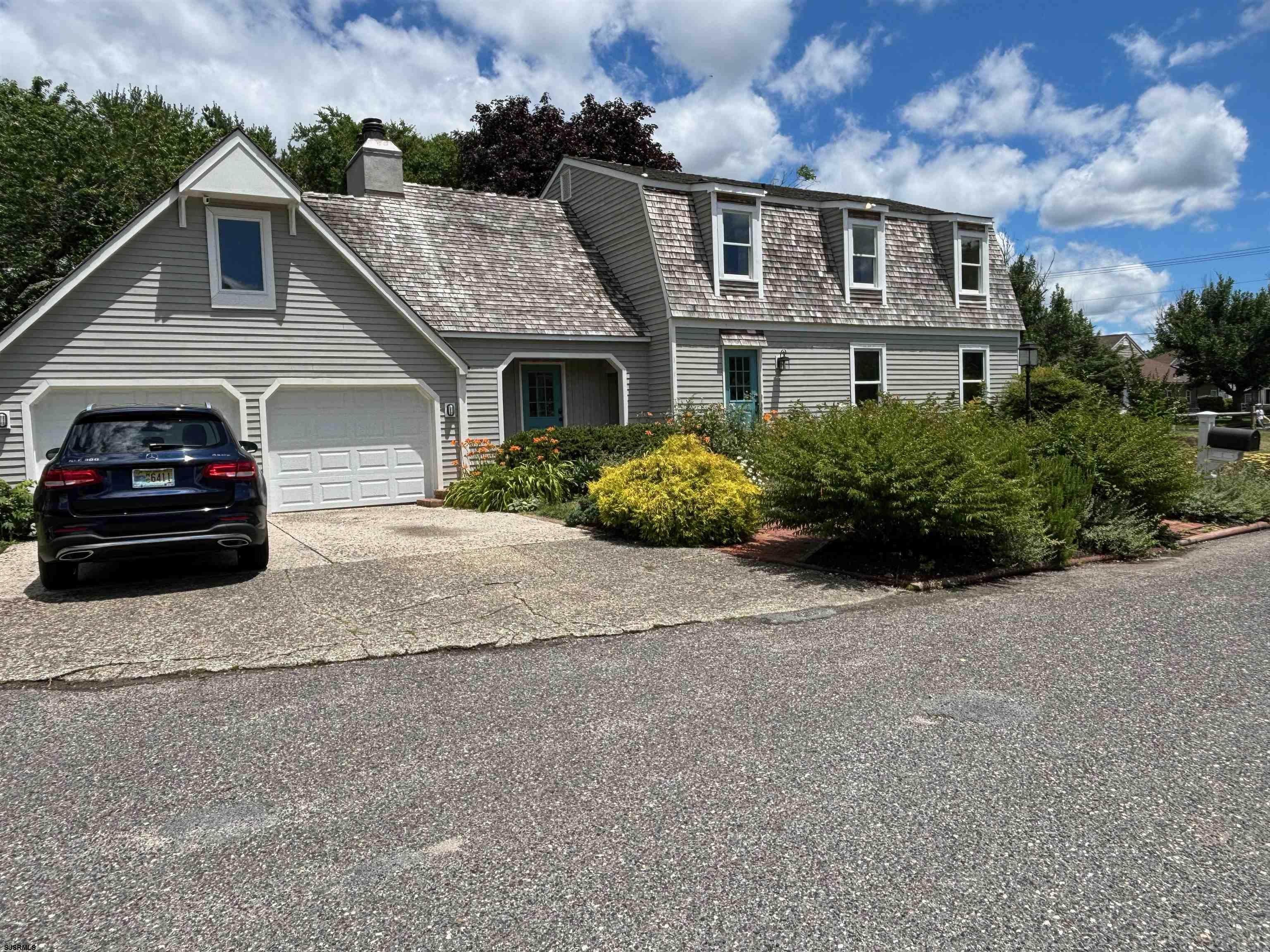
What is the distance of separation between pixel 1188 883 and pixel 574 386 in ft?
53.6

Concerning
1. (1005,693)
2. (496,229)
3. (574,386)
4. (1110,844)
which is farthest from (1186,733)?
(496,229)

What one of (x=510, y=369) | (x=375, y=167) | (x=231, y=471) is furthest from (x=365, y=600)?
(x=375, y=167)

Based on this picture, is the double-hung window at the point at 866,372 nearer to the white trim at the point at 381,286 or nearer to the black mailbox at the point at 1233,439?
the black mailbox at the point at 1233,439

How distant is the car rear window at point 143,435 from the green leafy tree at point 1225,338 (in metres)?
43.3

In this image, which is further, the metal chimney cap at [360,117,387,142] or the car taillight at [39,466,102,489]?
the metal chimney cap at [360,117,387,142]

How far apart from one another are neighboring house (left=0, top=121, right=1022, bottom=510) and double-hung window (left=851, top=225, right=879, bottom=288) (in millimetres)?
52

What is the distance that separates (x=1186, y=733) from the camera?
4422 mm

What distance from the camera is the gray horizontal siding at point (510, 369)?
15.8 metres

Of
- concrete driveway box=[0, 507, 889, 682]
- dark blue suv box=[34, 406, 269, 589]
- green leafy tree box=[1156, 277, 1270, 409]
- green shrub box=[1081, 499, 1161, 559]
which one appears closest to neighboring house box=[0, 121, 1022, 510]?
concrete driveway box=[0, 507, 889, 682]

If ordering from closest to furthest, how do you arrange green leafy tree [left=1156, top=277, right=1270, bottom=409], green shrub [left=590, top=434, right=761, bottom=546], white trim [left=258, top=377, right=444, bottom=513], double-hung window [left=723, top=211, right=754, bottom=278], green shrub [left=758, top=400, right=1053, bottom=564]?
green shrub [left=758, top=400, right=1053, bottom=564] → green shrub [left=590, top=434, right=761, bottom=546] → white trim [left=258, top=377, right=444, bottom=513] → double-hung window [left=723, top=211, right=754, bottom=278] → green leafy tree [left=1156, top=277, right=1270, bottom=409]

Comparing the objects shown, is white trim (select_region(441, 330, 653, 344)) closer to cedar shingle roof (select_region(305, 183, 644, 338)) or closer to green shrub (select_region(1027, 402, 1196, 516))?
cedar shingle roof (select_region(305, 183, 644, 338))

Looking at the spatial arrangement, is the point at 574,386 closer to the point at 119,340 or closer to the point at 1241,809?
the point at 119,340

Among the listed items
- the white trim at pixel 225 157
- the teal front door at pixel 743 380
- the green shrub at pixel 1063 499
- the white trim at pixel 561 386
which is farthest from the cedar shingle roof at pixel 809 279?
the green shrub at pixel 1063 499

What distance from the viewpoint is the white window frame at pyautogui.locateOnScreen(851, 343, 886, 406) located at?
65.5 feet
